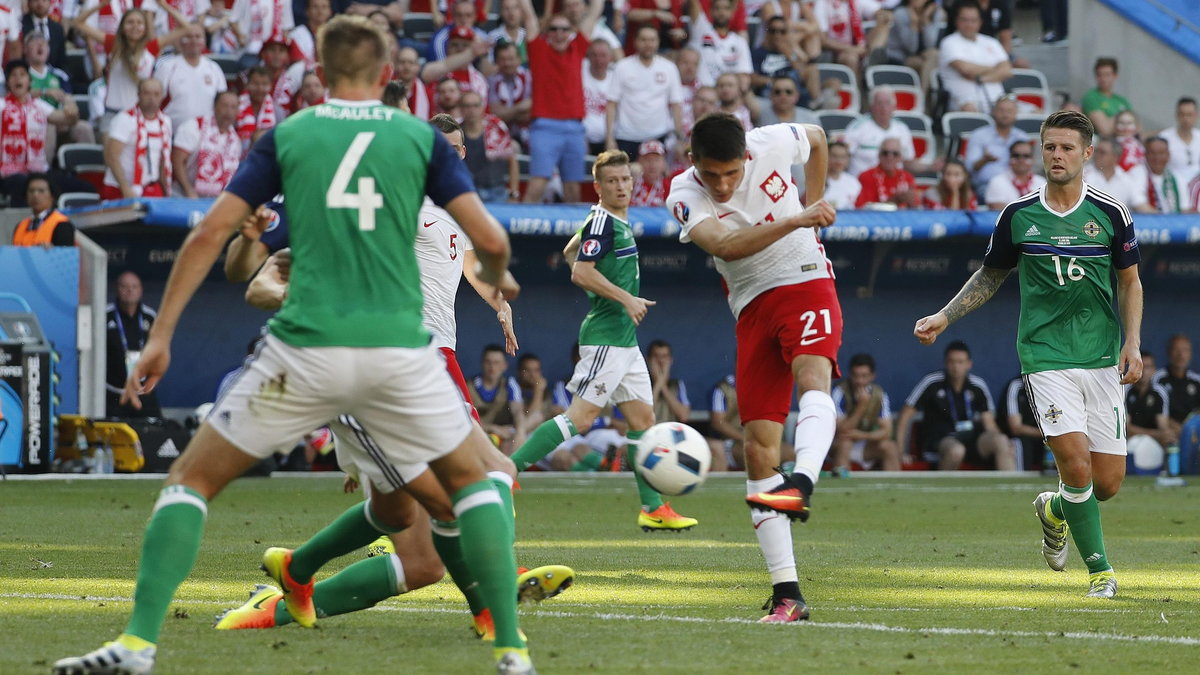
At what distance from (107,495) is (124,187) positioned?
4.39 metres

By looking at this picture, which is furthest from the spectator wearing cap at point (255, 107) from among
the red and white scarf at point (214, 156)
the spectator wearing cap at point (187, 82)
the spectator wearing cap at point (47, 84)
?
the spectator wearing cap at point (47, 84)

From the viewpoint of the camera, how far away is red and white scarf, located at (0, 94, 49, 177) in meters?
17.5

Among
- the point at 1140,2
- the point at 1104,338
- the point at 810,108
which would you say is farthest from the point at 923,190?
the point at 1104,338

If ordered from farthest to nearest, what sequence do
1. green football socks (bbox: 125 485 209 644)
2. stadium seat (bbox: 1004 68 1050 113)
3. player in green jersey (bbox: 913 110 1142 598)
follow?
1. stadium seat (bbox: 1004 68 1050 113)
2. player in green jersey (bbox: 913 110 1142 598)
3. green football socks (bbox: 125 485 209 644)

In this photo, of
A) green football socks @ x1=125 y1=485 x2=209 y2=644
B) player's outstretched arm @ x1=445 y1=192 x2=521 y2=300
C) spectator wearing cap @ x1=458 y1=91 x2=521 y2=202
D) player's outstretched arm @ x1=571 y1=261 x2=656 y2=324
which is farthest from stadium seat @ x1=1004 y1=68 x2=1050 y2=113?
green football socks @ x1=125 y1=485 x2=209 y2=644

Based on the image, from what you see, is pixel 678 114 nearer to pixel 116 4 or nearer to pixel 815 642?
pixel 116 4

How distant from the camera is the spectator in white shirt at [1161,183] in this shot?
21.3 metres

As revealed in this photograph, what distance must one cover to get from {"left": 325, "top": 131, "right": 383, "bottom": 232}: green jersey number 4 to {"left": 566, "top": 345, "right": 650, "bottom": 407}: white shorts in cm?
761

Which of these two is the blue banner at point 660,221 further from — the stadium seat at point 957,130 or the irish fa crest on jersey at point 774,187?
the irish fa crest on jersey at point 774,187

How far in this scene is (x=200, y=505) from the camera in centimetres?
519

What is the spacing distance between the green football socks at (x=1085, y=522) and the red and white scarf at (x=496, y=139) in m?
11.7

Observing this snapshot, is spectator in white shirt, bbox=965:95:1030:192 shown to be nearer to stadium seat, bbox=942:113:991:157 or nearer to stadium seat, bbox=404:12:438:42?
stadium seat, bbox=942:113:991:157

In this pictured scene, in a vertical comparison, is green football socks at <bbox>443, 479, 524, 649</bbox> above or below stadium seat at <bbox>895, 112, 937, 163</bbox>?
below

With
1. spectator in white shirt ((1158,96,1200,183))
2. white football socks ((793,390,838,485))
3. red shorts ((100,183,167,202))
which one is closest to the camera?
white football socks ((793,390,838,485))
